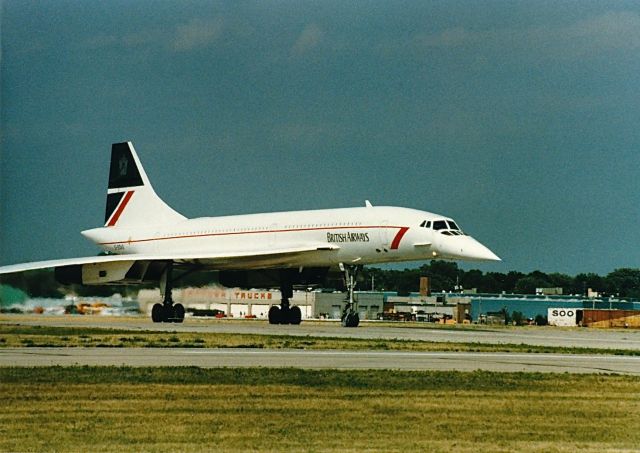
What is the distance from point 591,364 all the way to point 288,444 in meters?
13.1

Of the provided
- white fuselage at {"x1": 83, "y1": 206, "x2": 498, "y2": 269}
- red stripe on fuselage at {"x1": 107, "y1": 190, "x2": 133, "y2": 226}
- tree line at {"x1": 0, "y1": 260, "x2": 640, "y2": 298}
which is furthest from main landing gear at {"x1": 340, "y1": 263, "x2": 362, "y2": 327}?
tree line at {"x1": 0, "y1": 260, "x2": 640, "y2": 298}

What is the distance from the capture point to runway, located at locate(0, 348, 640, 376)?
21562 millimetres

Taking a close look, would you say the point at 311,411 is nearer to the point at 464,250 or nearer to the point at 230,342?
the point at 230,342

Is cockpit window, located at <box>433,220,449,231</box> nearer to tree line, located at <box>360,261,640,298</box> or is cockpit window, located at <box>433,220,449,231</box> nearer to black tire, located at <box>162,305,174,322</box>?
black tire, located at <box>162,305,174,322</box>

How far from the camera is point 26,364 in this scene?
69.1 feet

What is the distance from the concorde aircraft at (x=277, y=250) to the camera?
4356 cm

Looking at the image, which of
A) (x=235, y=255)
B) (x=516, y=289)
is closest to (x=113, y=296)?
(x=235, y=255)

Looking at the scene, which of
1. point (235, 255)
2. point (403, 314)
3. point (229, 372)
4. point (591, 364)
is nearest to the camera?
point (229, 372)

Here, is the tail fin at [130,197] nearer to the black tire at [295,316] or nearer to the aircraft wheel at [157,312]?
the black tire at [295,316]

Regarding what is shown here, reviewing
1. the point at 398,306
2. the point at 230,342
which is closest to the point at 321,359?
the point at 230,342

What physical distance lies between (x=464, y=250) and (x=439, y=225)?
4.85 ft

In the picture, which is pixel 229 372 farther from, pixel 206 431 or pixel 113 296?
pixel 113 296

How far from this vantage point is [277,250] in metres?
46.9

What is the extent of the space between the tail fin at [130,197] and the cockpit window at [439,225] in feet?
53.6
